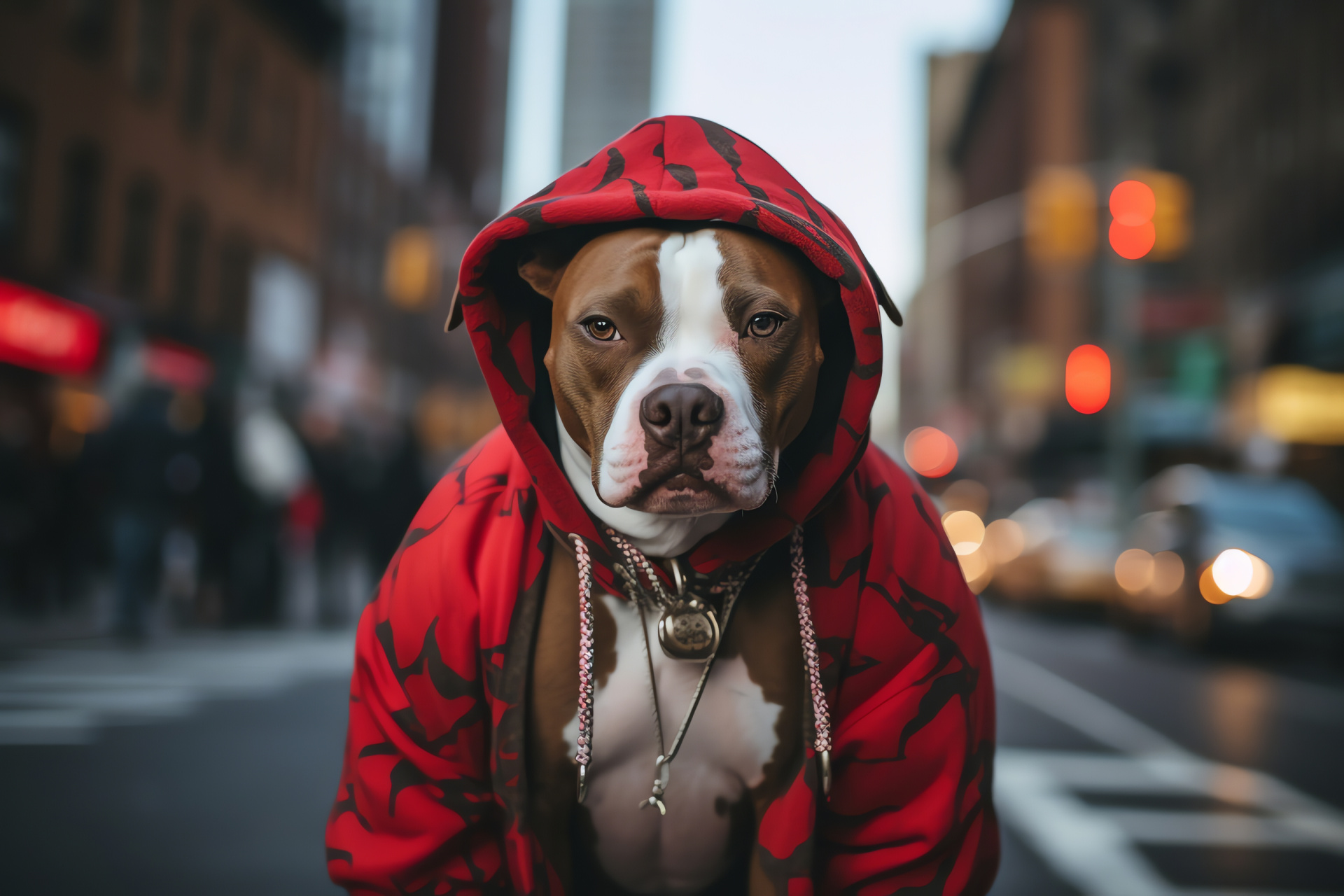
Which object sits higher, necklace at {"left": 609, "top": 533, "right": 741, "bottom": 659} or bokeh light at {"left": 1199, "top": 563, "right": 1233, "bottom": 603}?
necklace at {"left": 609, "top": 533, "right": 741, "bottom": 659}

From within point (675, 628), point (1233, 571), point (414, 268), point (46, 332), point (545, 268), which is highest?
point (414, 268)

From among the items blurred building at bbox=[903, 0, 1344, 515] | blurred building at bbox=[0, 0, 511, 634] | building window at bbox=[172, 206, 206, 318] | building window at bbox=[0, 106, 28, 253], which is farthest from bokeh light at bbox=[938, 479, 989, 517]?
building window at bbox=[0, 106, 28, 253]

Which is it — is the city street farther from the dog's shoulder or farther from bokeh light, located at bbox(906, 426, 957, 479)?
bokeh light, located at bbox(906, 426, 957, 479)

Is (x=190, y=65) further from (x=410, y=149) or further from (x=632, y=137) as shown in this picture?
(x=410, y=149)

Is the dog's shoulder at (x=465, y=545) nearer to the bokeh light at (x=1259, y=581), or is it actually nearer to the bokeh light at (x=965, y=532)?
the bokeh light at (x=1259, y=581)

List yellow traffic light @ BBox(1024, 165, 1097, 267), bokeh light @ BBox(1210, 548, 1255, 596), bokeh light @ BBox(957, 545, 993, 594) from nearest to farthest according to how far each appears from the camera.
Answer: bokeh light @ BBox(1210, 548, 1255, 596)
yellow traffic light @ BBox(1024, 165, 1097, 267)
bokeh light @ BBox(957, 545, 993, 594)

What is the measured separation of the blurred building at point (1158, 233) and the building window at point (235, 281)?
52.9 feet

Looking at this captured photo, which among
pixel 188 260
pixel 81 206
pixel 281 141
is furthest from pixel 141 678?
pixel 281 141

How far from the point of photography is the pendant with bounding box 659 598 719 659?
1.92 m

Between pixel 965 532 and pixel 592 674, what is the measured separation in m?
24.7

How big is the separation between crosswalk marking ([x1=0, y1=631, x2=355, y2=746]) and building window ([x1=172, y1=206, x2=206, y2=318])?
47.3 feet

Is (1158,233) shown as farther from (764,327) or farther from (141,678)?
(764,327)

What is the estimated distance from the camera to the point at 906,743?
1990 millimetres

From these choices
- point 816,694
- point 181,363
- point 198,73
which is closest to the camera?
point 816,694
